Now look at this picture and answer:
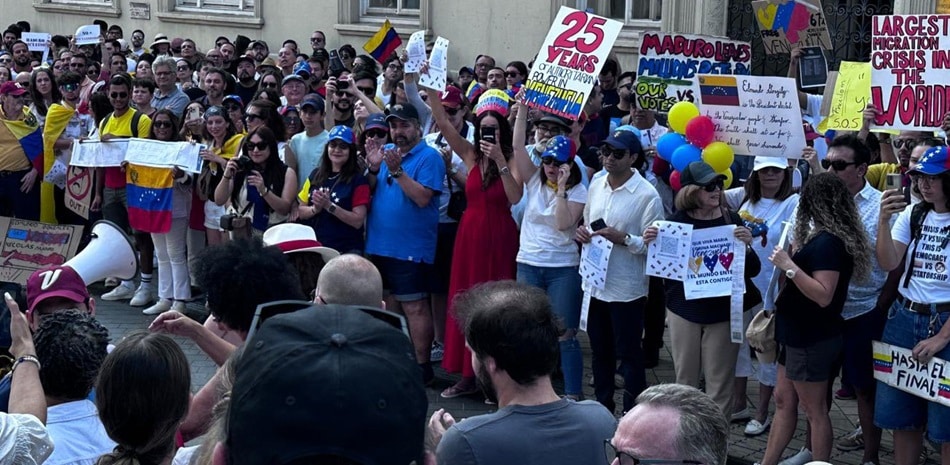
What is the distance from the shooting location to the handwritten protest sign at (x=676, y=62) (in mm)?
8922

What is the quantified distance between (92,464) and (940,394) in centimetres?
408

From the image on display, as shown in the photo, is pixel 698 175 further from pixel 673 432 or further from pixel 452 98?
pixel 673 432

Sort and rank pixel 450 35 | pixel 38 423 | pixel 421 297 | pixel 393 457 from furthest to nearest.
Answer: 1. pixel 450 35
2. pixel 421 297
3. pixel 38 423
4. pixel 393 457

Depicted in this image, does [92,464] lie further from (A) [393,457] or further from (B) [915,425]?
(B) [915,425]

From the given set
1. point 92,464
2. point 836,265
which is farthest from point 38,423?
point 836,265

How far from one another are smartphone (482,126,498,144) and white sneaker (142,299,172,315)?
3821mm

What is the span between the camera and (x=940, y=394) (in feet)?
19.2

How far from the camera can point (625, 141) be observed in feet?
23.5

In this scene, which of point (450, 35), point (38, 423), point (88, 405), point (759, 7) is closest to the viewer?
point (38, 423)

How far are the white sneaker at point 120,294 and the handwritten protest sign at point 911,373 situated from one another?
699cm

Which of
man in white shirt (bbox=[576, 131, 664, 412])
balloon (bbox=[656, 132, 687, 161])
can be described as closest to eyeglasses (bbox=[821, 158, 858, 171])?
man in white shirt (bbox=[576, 131, 664, 412])

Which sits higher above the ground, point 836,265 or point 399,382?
point 399,382

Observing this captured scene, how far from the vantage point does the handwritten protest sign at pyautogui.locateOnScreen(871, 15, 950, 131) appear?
289 inches

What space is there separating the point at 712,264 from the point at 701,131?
113cm
